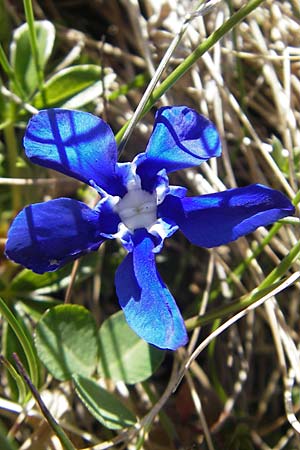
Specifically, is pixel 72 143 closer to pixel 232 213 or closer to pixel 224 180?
pixel 232 213

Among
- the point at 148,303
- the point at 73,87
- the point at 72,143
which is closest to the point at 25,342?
the point at 148,303

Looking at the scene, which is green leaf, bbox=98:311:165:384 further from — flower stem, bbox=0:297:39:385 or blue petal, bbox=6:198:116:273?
blue petal, bbox=6:198:116:273

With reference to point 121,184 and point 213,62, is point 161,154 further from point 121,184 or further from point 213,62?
point 213,62

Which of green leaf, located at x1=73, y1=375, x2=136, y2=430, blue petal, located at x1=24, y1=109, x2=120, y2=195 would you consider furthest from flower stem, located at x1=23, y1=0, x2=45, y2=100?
green leaf, located at x1=73, y1=375, x2=136, y2=430

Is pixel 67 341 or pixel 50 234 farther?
pixel 67 341

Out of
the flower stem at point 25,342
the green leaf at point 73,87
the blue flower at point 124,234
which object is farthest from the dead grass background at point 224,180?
the blue flower at point 124,234

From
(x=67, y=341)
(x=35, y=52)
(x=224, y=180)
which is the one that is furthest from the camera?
(x=224, y=180)

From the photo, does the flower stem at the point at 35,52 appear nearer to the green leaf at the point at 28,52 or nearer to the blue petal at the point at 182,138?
the green leaf at the point at 28,52
